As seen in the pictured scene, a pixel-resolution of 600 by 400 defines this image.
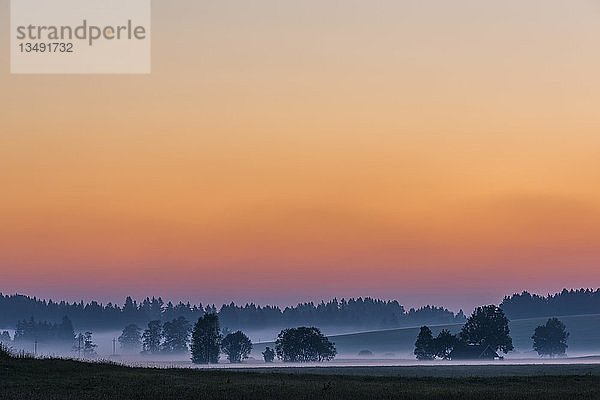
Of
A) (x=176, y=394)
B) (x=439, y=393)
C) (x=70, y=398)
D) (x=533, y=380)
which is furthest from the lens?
(x=533, y=380)

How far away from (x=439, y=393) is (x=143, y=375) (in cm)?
2698

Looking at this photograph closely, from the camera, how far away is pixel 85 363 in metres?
93.1

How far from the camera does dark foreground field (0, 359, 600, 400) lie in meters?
69.4

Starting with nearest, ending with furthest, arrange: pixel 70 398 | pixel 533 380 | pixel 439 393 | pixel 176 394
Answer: pixel 70 398
pixel 176 394
pixel 439 393
pixel 533 380

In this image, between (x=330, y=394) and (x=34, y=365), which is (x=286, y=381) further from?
(x=34, y=365)

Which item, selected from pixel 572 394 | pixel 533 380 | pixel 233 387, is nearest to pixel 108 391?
pixel 233 387

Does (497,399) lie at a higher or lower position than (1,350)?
lower

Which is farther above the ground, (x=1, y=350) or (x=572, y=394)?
(x=1, y=350)

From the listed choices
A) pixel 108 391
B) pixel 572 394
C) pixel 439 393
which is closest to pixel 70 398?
pixel 108 391

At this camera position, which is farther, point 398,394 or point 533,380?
point 533,380

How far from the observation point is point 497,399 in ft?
221

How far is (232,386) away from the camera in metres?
77.4

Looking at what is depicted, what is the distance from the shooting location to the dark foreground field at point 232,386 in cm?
6938

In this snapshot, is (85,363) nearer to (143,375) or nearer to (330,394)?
(143,375)
